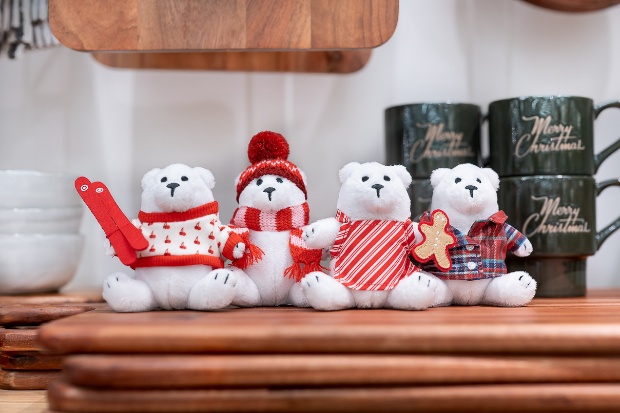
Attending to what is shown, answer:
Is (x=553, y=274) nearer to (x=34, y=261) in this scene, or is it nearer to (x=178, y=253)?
(x=178, y=253)

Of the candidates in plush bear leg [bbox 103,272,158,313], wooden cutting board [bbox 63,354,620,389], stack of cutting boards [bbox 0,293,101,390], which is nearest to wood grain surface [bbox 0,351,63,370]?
stack of cutting boards [bbox 0,293,101,390]

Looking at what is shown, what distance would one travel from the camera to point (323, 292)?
0.65 metres

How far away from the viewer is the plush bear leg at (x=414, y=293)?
0.65m

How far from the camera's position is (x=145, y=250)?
2.20ft

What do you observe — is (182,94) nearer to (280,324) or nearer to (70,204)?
(70,204)

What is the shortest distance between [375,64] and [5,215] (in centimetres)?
54

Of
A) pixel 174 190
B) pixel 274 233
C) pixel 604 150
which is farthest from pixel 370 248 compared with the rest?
pixel 604 150

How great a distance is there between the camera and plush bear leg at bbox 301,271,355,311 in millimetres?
648

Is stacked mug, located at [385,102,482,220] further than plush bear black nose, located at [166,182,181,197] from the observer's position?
Yes

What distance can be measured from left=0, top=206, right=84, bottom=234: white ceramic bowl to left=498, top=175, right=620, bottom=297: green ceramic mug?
0.54 meters

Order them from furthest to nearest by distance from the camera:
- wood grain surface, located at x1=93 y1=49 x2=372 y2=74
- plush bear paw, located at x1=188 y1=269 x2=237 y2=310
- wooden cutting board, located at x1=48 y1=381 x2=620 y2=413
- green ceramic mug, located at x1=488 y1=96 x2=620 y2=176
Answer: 1. wood grain surface, located at x1=93 y1=49 x2=372 y2=74
2. green ceramic mug, located at x1=488 y1=96 x2=620 y2=176
3. plush bear paw, located at x1=188 y1=269 x2=237 y2=310
4. wooden cutting board, located at x1=48 y1=381 x2=620 y2=413

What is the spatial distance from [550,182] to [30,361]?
62 centimetres

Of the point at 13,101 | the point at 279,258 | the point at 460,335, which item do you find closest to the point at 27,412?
the point at 279,258

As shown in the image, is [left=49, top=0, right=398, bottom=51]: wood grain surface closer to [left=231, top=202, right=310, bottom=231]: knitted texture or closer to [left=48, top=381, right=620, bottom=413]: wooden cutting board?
[left=231, top=202, right=310, bottom=231]: knitted texture
